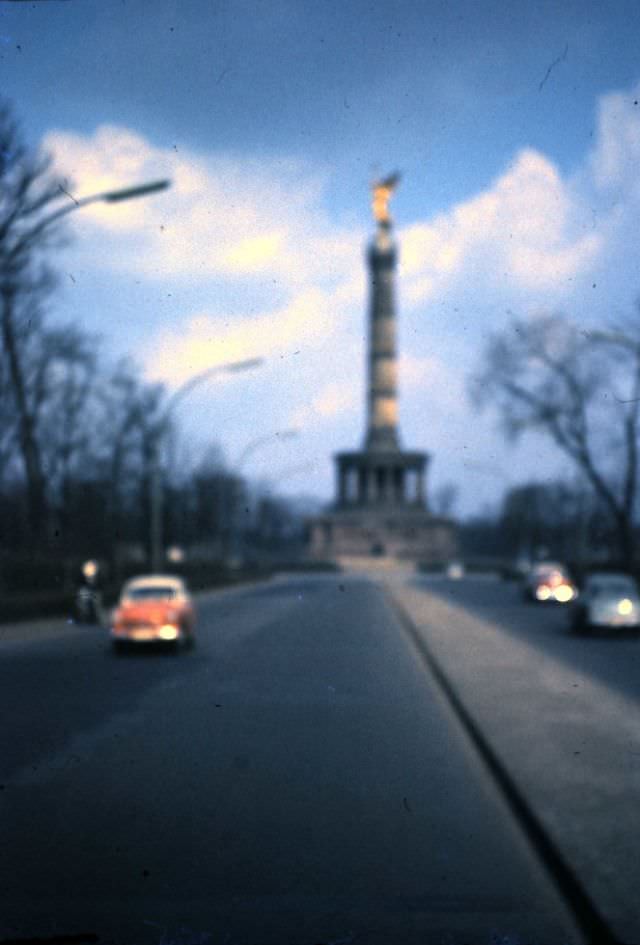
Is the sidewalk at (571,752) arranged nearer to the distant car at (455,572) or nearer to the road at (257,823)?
the road at (257,823)

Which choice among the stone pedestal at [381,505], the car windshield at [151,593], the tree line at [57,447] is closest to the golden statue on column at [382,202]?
the stone pedestal at [381,505]

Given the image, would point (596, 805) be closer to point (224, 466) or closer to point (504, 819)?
point (504, 819)

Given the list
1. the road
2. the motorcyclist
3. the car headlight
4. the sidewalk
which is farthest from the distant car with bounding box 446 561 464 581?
the road

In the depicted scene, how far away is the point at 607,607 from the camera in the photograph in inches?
1156

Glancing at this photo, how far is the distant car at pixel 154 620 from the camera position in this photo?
2323 cm

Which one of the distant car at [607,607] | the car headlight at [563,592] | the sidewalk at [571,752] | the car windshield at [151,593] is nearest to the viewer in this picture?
the sidewalk at [571,752]

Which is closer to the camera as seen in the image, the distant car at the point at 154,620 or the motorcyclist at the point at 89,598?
the distant car at the point at 154,620

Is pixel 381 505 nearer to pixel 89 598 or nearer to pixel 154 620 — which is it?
pixel 89 598

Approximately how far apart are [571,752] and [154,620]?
44.7 ft

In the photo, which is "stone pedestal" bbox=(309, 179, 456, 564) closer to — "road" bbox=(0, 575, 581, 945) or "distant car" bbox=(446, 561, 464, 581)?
"distant car" bbox=(446, 561, 464, 581)

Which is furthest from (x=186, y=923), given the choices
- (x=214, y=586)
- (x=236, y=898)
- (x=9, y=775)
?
(x=214, y=586)

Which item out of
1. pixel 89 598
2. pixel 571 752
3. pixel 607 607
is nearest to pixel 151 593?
pixel 89 598

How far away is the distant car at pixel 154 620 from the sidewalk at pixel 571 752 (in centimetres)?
480

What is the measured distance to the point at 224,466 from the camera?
229 ft
